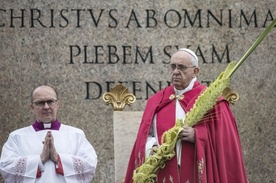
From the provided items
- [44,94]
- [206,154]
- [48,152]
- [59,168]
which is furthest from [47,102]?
[206,154]

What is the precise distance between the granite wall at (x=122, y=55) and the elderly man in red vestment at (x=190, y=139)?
6.25ft

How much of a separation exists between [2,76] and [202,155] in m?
3.19

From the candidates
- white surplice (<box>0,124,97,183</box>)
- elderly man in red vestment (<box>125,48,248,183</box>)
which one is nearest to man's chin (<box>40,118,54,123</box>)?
white surplice (<box>0,124,97,183</box>)

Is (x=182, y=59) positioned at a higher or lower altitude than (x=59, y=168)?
higher

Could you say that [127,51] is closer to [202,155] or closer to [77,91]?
[77,91]

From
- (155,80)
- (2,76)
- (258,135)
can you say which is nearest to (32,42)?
(2,76)

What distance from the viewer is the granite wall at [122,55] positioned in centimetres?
1313

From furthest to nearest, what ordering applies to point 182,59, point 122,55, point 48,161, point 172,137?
1. point 122,55
2. point 48,161
3. point 182,59
4. point 172,137

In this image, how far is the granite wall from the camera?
1313cm

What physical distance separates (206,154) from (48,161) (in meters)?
1.48

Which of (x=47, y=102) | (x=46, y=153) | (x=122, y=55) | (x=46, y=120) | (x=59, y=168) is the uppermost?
(x=122, y=55)

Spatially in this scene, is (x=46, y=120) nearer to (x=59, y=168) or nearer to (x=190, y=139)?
(x=59, y=168)

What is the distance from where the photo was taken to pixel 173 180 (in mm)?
10812

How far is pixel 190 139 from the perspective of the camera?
1078 centimetres
